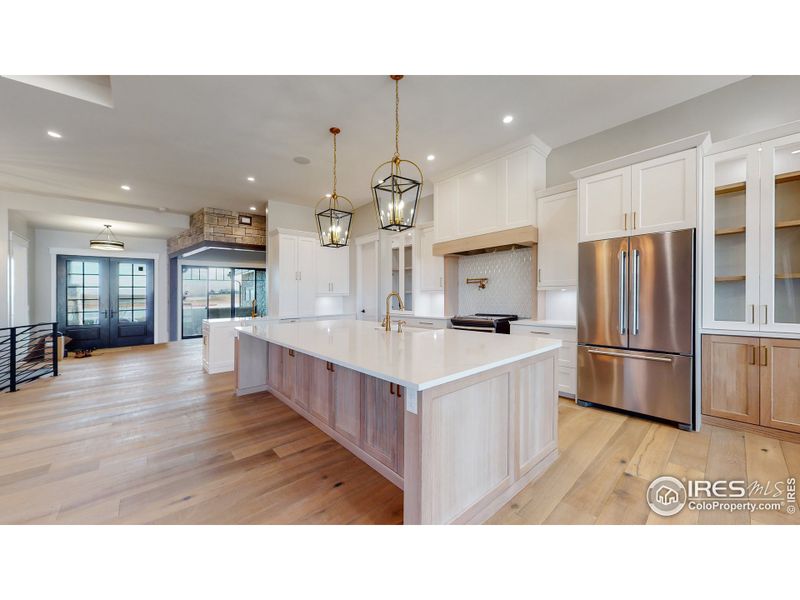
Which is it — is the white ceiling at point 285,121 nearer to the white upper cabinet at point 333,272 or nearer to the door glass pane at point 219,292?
the white upper cabinet at point 333,272

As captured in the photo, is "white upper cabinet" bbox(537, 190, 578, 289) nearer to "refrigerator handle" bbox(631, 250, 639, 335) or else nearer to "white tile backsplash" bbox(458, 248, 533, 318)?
"white tile backsplash" bbox(458, 248, 533, 318)

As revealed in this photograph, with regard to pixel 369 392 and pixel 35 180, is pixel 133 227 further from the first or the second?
pixel 369 392

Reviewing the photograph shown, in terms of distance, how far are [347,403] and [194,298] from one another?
814 cm

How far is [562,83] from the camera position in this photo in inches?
103

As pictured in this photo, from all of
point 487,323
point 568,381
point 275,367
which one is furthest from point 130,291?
point 568,381

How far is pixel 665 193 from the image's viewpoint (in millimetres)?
2697

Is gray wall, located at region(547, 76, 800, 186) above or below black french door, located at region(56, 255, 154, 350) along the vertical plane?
above

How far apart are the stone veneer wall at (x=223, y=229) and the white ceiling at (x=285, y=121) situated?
126cm

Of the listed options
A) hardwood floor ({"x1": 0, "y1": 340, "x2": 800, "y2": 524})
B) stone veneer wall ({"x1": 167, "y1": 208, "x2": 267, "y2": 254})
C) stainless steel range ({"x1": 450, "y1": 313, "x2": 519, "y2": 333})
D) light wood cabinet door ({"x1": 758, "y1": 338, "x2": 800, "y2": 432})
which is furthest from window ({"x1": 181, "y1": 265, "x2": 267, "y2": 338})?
light wood cabinet door ({"x1": 758, "y1": 338, "x2": 800, "y2": 432})

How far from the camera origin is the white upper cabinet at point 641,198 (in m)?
2.59

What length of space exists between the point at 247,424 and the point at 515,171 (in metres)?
3.84

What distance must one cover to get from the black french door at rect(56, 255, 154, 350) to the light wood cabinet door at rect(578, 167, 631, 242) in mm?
9229

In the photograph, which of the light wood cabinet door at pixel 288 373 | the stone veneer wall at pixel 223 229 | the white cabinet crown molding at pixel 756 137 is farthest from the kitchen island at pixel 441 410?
the stone veneer wall at pixel 223 229

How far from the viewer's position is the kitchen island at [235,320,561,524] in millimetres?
1313
